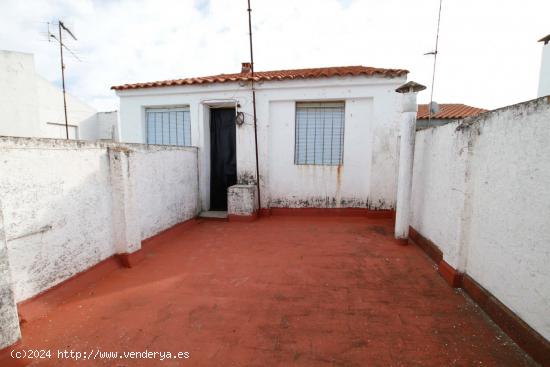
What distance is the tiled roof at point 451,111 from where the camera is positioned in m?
14.6

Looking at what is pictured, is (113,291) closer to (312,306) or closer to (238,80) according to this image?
(312,306)

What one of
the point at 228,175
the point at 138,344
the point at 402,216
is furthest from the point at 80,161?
the point at 402,216

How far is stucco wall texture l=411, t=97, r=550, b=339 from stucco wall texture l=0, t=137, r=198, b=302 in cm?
471

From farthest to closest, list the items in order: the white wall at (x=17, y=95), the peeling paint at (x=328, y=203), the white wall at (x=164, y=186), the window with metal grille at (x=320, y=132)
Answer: the white wall at (x=17, y=95)
the window with metal grille at (x=320, y=132)
the peeling paint at (x=328, y=203)
the white wall at (x=164, y=186)

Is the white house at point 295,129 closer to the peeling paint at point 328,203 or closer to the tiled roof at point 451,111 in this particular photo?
the peeling paint at point 328,203

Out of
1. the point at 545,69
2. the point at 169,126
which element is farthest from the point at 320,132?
the point at 545,69

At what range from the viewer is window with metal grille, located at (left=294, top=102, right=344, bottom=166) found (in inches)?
261

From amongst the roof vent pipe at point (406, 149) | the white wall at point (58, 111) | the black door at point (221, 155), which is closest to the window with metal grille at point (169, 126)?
the black door at point (221, 155)

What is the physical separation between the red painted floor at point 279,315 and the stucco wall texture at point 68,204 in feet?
1.44

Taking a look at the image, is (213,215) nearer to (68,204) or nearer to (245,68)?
(68,204)

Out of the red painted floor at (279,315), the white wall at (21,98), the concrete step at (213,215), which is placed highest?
the white wall at (21,98)

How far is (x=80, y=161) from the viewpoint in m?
3.22

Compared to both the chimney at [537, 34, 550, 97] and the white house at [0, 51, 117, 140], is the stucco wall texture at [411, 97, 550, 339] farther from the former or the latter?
the white house at [0, 51, 117, 140]

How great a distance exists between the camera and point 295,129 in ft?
22.1
